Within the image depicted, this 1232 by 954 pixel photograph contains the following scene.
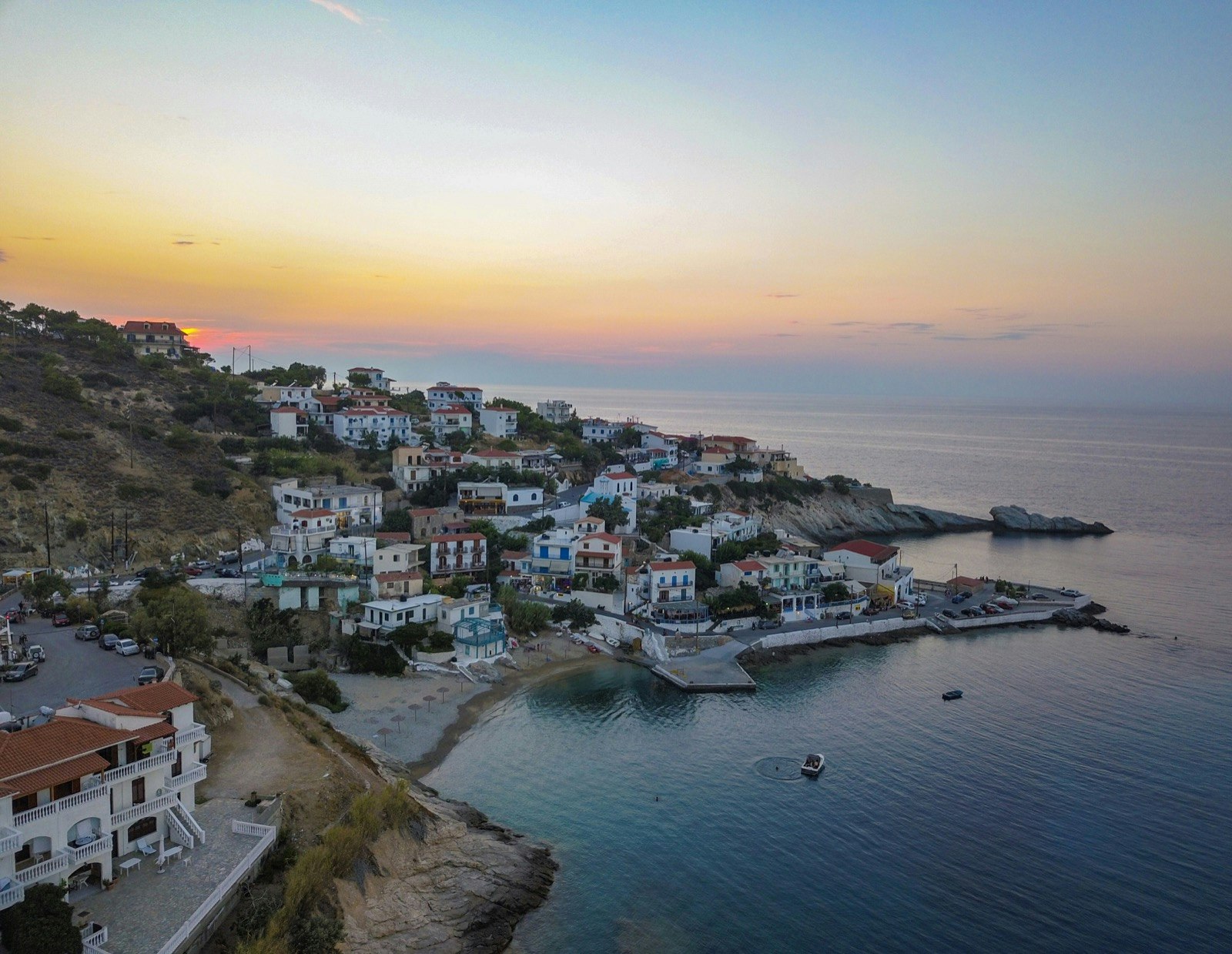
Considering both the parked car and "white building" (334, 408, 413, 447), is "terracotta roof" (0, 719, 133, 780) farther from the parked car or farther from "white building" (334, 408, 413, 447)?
"white building" (334, 408, 413, 447)

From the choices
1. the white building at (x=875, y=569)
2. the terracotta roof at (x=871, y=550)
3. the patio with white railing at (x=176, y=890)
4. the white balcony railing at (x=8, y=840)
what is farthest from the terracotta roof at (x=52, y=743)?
the terracotta roof at (x=871, y=550)

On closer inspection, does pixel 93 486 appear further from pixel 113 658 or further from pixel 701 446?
pixel 701 446

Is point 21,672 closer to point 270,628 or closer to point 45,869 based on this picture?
point 45,869

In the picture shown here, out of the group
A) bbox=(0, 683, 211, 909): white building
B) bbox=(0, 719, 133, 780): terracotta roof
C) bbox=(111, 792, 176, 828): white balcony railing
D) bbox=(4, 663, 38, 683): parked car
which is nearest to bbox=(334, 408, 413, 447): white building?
bbox=(4, 663, 38, 683): parked car

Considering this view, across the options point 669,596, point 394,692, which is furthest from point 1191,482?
point 394,692

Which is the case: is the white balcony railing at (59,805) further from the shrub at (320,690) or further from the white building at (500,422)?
the white building at (500,422)
